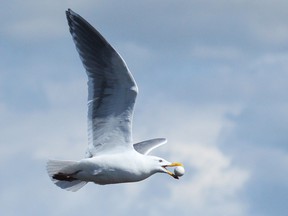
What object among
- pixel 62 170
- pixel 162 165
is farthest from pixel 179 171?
pixel 62 170

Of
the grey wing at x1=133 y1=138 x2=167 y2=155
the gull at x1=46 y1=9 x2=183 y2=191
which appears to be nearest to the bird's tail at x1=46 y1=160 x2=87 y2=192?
the gull at x1=46 y1=9 x2=183 y2=191

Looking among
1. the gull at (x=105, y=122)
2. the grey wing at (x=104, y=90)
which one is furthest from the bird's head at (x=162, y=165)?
the grey wing at (x=104, y=90)

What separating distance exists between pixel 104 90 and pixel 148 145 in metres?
4.30

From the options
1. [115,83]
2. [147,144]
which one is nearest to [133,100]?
[115,83]

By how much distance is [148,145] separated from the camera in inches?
1299

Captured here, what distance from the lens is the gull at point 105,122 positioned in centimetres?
2866

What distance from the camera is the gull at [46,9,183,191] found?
28.7 meters

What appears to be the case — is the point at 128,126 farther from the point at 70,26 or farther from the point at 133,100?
the point at 70,26

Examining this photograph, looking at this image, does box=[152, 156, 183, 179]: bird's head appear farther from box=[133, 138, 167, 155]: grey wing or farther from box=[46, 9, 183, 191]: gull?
box=[133, 138, 167, 155]: grey wing

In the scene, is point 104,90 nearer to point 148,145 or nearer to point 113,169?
point 113,169

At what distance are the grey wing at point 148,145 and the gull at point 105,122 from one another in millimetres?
2433

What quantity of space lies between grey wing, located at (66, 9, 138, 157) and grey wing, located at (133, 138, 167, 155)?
8.89 feet

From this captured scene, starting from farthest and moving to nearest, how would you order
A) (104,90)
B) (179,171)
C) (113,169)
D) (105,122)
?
1. (179,171)
2. (105,122)
3. (113,169)
4. (104,90)

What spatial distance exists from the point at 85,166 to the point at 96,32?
295 centimetres
